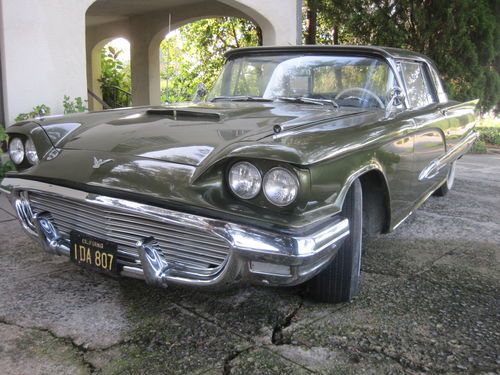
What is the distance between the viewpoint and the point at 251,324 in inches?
101

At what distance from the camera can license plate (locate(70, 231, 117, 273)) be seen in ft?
8.03

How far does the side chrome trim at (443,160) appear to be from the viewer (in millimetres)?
3668

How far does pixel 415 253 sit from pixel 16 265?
107 inches

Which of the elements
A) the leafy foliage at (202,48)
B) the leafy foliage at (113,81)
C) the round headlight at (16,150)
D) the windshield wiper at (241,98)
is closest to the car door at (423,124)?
the windshield wiper at (241,98)

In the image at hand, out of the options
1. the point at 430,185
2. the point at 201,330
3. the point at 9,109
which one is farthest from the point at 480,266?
the point at 9,109

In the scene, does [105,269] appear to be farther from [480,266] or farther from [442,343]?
[480,266]

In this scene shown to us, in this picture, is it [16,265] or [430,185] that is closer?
[16,265]

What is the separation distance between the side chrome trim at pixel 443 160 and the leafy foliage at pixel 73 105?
398 cm

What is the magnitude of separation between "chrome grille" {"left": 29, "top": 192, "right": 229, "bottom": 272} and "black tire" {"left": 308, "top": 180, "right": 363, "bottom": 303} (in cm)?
71

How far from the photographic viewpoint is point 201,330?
2.49 meters

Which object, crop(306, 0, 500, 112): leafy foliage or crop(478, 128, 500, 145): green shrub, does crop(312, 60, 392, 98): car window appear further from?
crop(478, 128, 500, 145): green shrub

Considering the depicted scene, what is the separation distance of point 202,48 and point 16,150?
11526 mm

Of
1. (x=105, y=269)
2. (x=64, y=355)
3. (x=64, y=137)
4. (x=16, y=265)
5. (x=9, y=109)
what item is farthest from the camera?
(x=9, y=109)

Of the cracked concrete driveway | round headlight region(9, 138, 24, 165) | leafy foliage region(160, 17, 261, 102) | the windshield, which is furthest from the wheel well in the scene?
leafy foliage region(160, 17, 261, 102)
